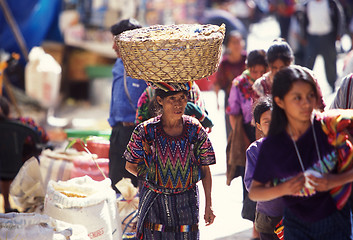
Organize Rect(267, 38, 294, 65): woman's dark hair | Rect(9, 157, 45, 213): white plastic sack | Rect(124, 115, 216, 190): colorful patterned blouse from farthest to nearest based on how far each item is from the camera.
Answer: Rect(9, 157, 45, 213): white plastic sack < Rect(267, 38, 294, 65): woman's dark hair < Rect(124, 115, 216, 190): colorful patterned blouse

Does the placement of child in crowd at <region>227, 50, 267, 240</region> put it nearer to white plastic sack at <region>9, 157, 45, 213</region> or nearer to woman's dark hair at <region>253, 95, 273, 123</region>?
woman's dark hair at <region>253, 95, 273, 123</region>

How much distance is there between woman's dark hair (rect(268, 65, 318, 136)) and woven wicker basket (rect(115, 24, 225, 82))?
0.76 metres

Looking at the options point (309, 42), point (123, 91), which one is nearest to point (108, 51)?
point (309, 42)

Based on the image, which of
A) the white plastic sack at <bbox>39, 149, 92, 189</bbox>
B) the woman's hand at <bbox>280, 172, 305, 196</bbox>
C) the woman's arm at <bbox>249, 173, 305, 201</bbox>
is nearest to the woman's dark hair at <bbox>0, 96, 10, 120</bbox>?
the white plastic sack at <bbox>39, 149, 92, 189</bbox>

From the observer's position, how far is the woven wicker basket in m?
3.74

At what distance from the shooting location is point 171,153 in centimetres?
389

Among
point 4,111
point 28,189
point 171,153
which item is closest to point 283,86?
point 171,153

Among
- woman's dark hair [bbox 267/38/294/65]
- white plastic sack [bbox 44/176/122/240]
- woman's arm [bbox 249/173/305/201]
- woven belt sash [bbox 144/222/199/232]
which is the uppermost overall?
woman's dark hair [bbox 267/38/294/65]

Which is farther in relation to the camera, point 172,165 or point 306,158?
point 172,165

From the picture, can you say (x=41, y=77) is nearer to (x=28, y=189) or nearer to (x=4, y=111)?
(x=4, y=111)

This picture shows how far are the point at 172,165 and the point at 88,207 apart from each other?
3.05 ft

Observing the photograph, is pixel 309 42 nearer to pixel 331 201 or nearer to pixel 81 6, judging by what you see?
pixel 81 6

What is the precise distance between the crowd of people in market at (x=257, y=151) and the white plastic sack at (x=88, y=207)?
34 cm

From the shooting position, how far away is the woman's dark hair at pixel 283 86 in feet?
10.1
